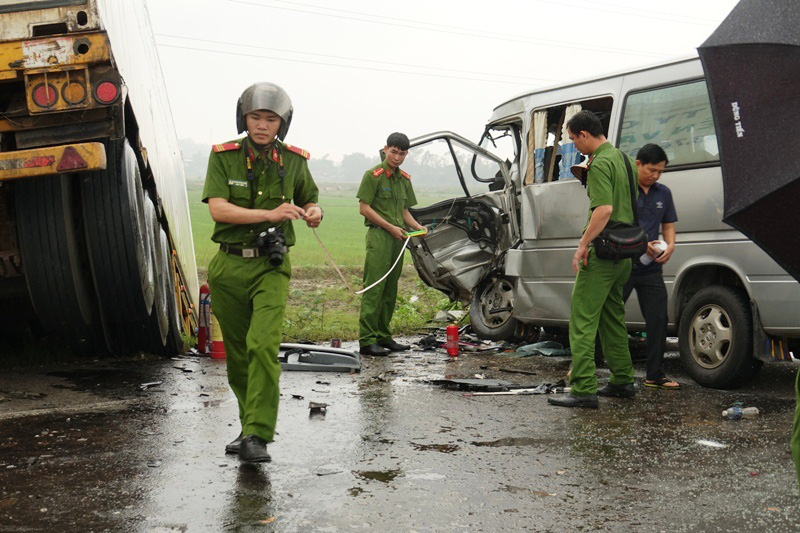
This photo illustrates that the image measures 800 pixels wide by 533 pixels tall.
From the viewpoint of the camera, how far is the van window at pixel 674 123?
23.6ft

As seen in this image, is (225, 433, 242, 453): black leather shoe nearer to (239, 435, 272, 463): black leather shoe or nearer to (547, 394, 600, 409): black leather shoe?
(239, 435, 272, 463): black leather shoe

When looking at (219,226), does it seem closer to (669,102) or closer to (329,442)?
(329,442)

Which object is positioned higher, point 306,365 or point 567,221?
point 567,221

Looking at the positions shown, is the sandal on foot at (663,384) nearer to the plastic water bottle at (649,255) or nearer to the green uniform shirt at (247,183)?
the plastic water bottle at (649,255)

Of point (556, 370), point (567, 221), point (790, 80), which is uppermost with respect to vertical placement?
point (790, 80)

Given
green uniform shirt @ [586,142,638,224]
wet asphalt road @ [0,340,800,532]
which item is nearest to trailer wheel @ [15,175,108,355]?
wet asphalt road @ [0,340,800,532]

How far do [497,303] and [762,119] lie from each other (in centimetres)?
782

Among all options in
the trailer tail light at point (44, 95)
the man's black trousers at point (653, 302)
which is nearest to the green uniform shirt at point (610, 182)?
the man's black trousers at point (653, 302)

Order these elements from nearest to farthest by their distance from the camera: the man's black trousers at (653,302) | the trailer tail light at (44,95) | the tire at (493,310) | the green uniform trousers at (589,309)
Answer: the trailer tail light at (44,95)
the green uniform trousers at (589,309)
the man's black trousers at (653,302)
the tire at (493,310)

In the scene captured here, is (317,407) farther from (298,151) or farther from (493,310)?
(493,310)

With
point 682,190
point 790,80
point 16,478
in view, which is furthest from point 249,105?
point 682,190

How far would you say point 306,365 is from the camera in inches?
325

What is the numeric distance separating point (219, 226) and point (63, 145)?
1485mm

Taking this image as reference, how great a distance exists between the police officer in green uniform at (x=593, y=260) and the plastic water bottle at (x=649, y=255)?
430 mm
